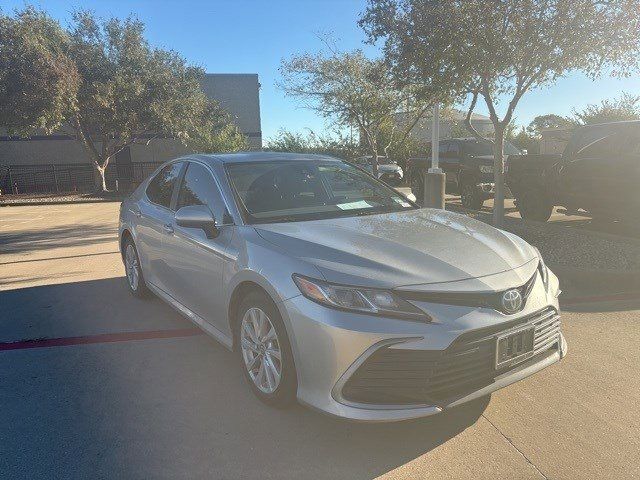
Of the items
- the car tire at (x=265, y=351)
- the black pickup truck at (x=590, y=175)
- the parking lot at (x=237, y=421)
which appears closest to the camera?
the parking lot at (x=237, y=421)

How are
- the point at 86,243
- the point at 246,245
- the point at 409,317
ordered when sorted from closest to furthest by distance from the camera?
1. the point at 409,317
2. the point at 246,245
3. the point at 86,243

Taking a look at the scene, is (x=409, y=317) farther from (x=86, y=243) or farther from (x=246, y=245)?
(x=86, y=243)

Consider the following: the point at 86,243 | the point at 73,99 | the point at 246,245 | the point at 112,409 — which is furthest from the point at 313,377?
the point at 73,99

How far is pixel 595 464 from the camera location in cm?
249

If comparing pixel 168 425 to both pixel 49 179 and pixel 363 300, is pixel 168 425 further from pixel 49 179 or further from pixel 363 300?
pixel 49 179

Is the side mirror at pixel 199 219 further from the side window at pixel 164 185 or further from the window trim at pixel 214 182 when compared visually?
the side window at pixel 164 185

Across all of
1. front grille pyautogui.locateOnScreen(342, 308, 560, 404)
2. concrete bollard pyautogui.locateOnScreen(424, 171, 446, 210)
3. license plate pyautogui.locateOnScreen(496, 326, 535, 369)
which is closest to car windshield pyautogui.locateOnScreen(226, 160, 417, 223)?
front grille pyautogui.locateOnScreen(342, 308, 560, 404)

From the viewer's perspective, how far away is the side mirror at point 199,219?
11.0 feet

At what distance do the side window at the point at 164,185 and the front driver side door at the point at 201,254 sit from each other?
0.84 feet

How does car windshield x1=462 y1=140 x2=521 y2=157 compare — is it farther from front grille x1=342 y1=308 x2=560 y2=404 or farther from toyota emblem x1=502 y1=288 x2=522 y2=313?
front grille x1=342 y1=308 x2=560 y2=404

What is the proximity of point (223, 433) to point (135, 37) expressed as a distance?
2144cm

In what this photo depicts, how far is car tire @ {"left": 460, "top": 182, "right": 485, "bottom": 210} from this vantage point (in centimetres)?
1240

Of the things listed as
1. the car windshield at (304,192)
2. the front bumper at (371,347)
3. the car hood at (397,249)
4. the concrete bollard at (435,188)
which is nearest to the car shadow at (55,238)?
the concrete bollard at (435,188)

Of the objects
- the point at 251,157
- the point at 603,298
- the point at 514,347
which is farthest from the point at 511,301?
the point at 603,298
